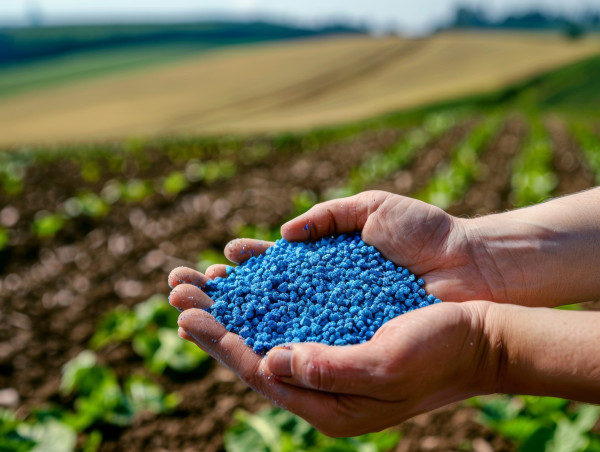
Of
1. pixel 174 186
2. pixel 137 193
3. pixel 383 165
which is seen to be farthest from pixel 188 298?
pixel 383 165

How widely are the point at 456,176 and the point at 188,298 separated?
239 inches

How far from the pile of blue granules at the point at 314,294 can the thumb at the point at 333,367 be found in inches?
12.9

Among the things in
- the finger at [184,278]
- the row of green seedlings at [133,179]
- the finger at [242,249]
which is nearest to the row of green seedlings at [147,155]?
the row of green seedlings at [133,179]

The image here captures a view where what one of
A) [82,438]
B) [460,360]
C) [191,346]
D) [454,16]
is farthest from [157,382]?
[454,16]

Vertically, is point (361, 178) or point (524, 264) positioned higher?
point (524, 264)

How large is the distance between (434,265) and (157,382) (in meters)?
1.97

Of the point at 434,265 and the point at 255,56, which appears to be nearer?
the point at 434,265

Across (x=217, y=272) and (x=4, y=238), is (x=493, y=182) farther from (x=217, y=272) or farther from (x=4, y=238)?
(x=4, y=238)

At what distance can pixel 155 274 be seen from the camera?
16.8ft

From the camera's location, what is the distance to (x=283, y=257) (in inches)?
112

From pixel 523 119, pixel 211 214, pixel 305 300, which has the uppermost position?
pixel 305 300

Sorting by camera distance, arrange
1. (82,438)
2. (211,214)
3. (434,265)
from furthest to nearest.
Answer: (211,214) → (82,438) → (434,265)

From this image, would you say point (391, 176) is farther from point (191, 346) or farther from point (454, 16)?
point (454, 16)

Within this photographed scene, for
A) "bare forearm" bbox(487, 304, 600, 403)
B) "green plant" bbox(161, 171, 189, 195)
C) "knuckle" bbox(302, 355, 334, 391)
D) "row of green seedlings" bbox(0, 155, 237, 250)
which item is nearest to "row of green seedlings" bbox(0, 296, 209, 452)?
"knuckle" bbox(302, 355, 334, 391)
